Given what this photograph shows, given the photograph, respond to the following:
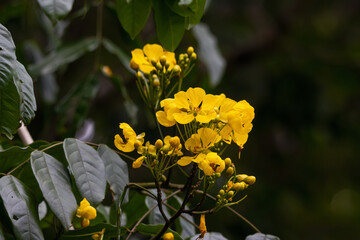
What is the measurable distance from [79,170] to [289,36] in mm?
3898

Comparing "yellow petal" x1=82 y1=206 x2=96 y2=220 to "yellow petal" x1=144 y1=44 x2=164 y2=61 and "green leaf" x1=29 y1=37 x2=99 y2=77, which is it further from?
"green leaf" x1=29 y1=37 x2=99 y2=77

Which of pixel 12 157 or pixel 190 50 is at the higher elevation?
pixel 190 50

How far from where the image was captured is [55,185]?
1.11 meters

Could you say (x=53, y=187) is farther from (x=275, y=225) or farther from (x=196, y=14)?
(x=275, y=225)

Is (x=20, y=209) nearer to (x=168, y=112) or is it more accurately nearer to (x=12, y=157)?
(x=12, y=157)

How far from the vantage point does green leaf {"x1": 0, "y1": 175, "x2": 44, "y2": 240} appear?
1.02 meters

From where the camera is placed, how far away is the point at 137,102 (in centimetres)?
367

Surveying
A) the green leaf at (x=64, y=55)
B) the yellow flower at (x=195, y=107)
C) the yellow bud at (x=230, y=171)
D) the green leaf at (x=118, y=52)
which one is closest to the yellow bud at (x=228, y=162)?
the yellow bud at (x=230, y=171)

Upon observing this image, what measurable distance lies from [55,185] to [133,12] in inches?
21.2

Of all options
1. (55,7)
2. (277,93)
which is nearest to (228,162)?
(55,7)

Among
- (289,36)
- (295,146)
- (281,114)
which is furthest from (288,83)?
(295,146)

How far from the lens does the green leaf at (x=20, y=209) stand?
1023 mm

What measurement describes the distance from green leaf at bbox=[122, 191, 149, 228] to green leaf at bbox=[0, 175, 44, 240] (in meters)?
0.45

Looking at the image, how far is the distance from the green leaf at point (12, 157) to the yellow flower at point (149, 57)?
0.33 metres
